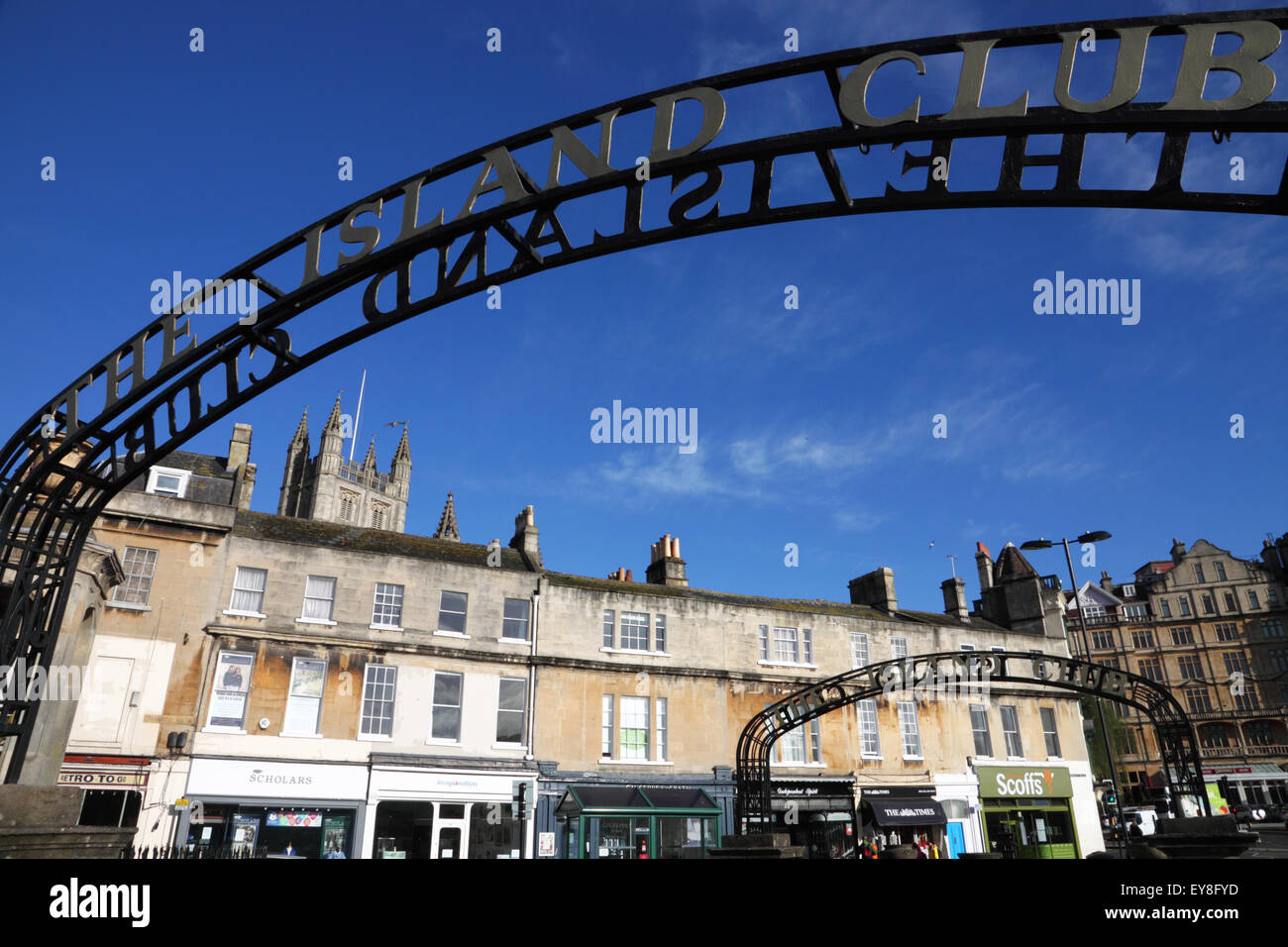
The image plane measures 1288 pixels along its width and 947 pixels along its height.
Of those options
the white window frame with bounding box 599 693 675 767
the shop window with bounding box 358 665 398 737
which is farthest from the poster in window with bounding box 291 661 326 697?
the white window frame with bounding box 599 693 675 767

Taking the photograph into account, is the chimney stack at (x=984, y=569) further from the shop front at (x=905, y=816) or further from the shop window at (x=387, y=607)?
the shop window at (x=387, y=607)

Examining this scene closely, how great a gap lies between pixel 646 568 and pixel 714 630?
16.6ft

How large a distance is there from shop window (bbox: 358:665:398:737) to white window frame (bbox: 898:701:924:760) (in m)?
19.1

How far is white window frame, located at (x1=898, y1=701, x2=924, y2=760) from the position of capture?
30562mm

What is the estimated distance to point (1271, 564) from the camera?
69500mm

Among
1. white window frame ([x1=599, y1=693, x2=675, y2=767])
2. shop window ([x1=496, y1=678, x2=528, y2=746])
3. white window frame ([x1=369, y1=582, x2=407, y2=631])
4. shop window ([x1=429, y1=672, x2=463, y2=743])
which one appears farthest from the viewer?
Answer: white window frame ([x1=599, y1=693, x2=675, y2=767])

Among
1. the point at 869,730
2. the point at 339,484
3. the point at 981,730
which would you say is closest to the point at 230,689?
the point at 869,730

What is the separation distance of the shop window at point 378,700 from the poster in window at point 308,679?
128 centimetres

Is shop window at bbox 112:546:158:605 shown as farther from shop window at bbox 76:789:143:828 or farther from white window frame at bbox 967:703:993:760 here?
white window frame at bbox 967:703:993:760

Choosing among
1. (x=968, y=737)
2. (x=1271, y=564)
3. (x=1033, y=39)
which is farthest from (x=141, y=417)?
(x=1271, y=564)

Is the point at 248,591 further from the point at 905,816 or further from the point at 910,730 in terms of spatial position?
the point at 910,730

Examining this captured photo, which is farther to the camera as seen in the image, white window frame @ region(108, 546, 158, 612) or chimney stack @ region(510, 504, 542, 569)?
chimney stack @ region(510, 504, 542, 569)

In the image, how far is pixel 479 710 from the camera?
25.5 m
